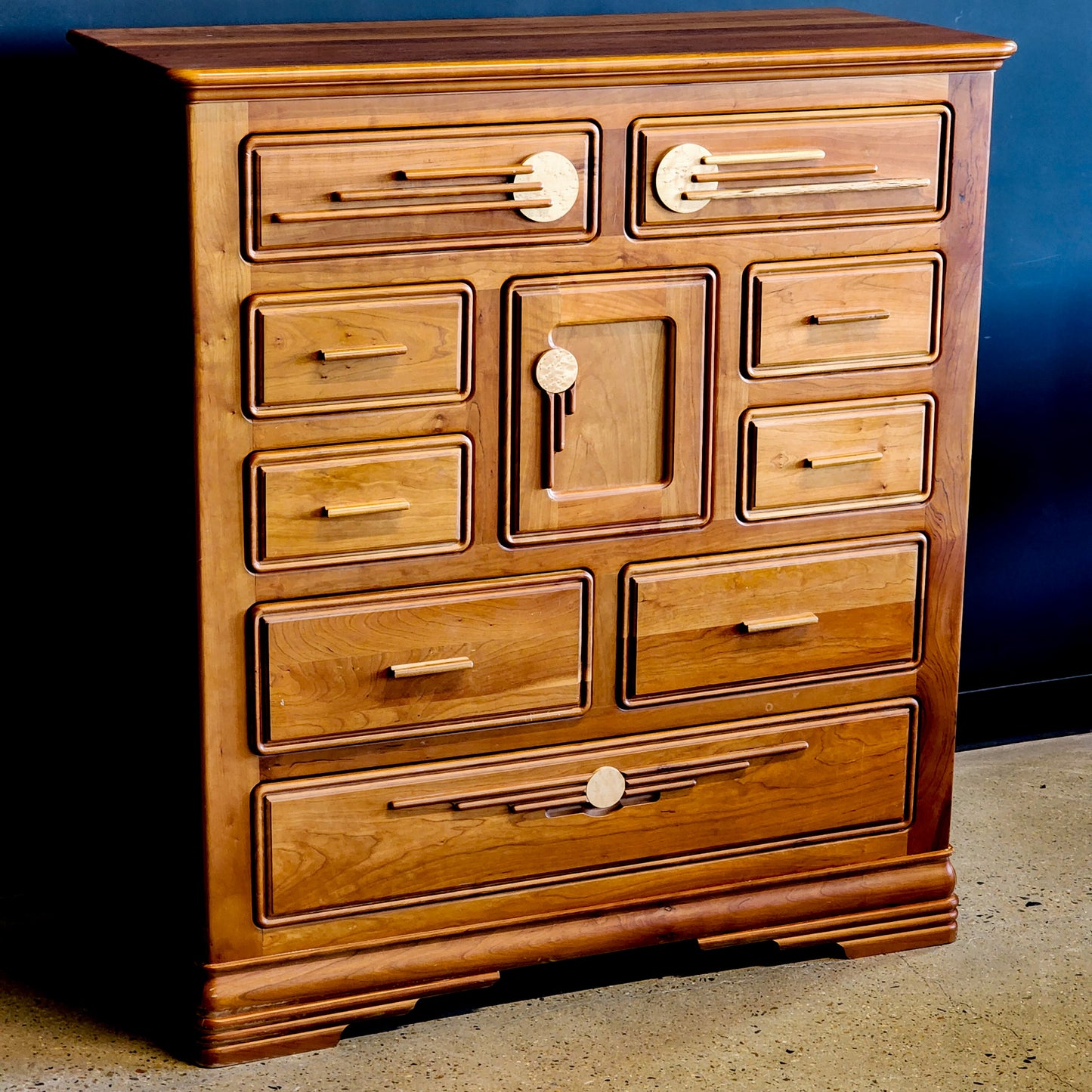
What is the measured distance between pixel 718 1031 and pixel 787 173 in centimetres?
117

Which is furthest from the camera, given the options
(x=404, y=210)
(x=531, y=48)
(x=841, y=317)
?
(x=841, y=317)

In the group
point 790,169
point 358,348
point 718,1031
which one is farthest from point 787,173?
point 718,1031

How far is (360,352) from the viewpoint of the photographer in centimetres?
207

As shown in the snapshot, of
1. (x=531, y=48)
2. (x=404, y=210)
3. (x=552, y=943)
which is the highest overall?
(x=531, y=48)

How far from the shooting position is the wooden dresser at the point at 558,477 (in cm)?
205

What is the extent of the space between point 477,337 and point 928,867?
1096 mm

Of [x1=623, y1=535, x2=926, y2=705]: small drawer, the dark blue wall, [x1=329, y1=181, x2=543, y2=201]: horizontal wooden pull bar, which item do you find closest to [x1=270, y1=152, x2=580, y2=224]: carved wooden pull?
[x1=329, y1=181, x2=543, y2=201]: horizontal wooden pull bar

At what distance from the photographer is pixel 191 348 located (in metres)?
2.01

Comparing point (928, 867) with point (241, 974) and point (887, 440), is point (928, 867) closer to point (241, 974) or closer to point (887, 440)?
point (887, 440)

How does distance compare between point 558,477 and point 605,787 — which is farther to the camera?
→ point 605,787

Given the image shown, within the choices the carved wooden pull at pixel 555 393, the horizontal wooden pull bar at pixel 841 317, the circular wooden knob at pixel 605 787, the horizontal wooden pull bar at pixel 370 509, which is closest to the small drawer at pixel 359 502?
the horizontal wooden pull bar at pixel 370 509

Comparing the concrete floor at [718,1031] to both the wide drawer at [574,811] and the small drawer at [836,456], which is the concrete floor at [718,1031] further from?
the small drawer at [836,456]

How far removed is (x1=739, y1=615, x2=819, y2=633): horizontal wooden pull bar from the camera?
2355 millimetres

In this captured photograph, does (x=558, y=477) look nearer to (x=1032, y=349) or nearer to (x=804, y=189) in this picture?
(x=804, y=189)
